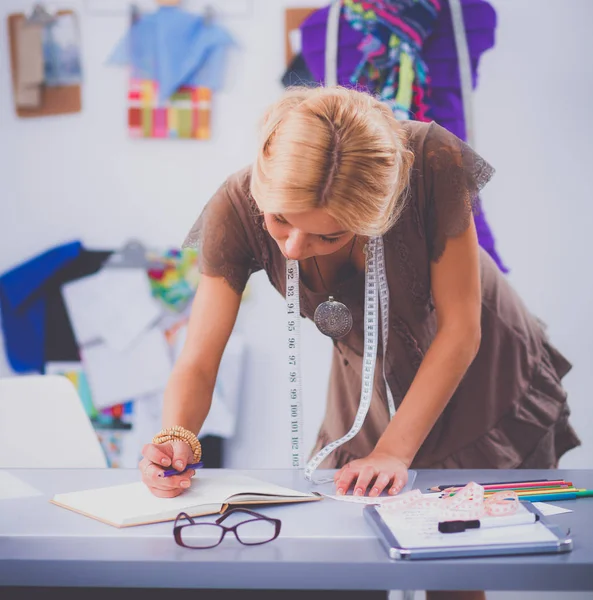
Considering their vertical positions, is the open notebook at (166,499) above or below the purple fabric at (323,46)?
below

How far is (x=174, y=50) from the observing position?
2891mm

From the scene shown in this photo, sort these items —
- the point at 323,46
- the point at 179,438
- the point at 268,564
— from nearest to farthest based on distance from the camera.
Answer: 1. the point at 268,564
2. the point at 179,438
3. the point at 323,46

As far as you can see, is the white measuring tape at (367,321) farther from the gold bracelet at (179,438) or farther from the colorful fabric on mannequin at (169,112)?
the colorful fabric on mannequin at (169,112)

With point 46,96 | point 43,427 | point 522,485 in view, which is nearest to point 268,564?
point 522,485

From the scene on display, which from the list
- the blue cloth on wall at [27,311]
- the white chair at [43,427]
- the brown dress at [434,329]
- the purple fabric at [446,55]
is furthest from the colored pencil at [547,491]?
the blue cloth on wall at [27,311]

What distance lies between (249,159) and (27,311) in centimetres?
105

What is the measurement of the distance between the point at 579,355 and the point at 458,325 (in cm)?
169

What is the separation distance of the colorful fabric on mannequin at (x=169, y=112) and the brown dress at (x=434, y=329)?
1413mm

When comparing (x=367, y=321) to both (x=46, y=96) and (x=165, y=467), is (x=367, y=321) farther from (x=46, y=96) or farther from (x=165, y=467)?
(x=46, y=96)

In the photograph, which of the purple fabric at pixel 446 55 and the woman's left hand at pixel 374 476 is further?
the purple fabric at pixel 446 55

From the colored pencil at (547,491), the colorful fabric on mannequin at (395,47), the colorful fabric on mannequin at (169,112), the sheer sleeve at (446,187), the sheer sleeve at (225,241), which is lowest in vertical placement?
the colored pencil at (547,491)

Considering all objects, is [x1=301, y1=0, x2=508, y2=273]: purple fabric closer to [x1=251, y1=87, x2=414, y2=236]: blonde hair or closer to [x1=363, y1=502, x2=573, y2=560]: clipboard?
[x1=251, y1=87, x2=414, y2=236]: blonde hair

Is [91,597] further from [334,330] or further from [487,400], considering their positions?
[487,400]

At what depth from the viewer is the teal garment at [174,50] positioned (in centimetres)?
287
